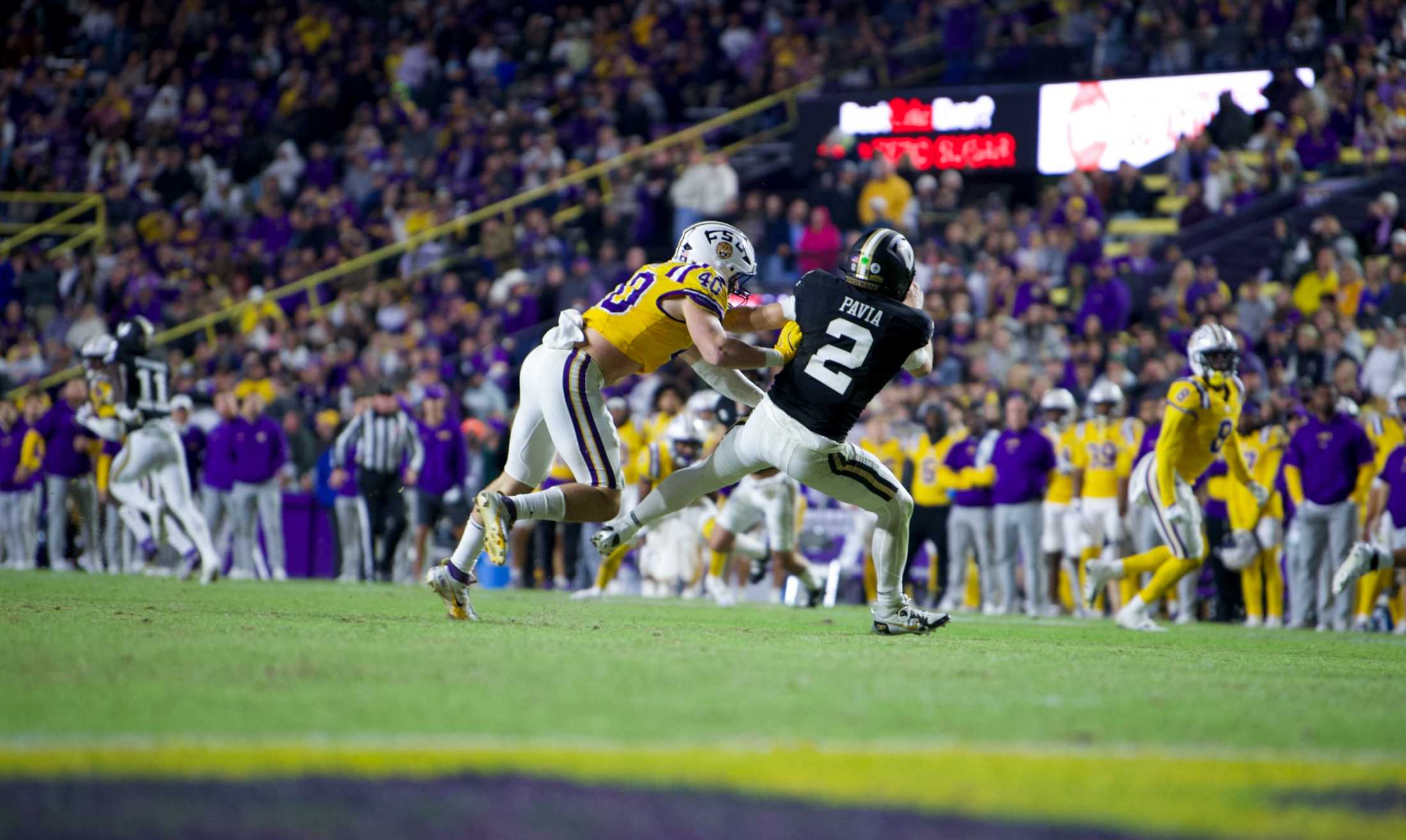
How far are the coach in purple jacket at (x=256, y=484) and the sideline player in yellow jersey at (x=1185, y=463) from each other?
31.1 ft

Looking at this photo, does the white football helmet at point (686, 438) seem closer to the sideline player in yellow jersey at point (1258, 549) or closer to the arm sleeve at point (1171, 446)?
the sideline player in yellow jersey at point (1258, 549)

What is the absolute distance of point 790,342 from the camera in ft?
27.4

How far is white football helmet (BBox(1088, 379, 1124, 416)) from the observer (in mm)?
14805

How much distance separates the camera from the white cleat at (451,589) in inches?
337

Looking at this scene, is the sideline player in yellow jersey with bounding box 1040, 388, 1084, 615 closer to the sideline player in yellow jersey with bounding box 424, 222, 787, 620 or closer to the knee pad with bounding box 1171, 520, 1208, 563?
the knee pad with bounding box 1171, 520, 1208, 563

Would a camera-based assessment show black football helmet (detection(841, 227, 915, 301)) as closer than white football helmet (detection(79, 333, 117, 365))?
Yes

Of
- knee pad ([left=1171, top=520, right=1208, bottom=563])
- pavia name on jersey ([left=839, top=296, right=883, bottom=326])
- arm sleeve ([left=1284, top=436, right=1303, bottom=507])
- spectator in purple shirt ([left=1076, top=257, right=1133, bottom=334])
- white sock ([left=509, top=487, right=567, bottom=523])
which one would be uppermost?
spectator in purple shirt ([left=1076, top=257, right=1133, bottom=334])

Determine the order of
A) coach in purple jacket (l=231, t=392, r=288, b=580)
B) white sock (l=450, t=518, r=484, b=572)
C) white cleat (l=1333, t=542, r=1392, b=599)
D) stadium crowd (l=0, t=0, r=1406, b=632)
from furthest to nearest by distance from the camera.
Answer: coach in purple jacket (l=231, t=392, r=288, b=580) < stadium crowd (l=0, t=0, r=1406, b=632) < white cleat (l=1333, t=542, r=1392, b=599) < white sock (l=450, t=518, r=484, b=572)

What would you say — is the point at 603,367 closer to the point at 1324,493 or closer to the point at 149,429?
the point at 149,429

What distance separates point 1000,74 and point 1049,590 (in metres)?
8.60

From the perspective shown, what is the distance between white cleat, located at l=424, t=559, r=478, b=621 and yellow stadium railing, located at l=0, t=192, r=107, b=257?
57.8 ft

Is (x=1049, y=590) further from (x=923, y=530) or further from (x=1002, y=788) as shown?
(x=1002, y=788)

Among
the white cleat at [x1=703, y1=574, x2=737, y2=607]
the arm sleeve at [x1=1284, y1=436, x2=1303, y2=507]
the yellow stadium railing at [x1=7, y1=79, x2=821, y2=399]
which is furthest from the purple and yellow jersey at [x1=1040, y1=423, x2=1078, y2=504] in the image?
the yellow stadium railing at [x1=7, y1=79, x2=821, y2=399]

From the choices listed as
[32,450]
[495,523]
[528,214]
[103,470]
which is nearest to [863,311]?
[495,523]
